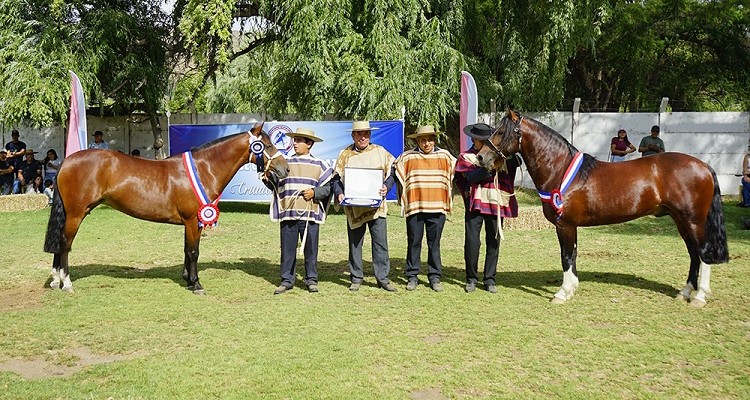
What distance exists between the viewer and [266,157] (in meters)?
8.33

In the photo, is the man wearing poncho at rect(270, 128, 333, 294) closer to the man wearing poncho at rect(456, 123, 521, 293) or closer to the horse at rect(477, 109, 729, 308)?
the man wearing poncho at rect(456, 123, 521, 293)

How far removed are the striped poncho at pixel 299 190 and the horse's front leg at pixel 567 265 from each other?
2.72 meters

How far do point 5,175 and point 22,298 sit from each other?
12499mm

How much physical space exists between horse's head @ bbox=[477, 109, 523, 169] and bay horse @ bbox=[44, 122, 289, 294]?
7.36ft

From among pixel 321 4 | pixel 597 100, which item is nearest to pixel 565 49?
pixel 321 4

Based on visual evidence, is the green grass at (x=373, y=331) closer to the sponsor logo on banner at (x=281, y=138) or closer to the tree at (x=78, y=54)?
the sponsor logo on banner at (x=281, y=138)

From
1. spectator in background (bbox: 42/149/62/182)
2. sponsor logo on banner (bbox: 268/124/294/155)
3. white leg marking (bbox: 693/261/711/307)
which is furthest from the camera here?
spectator in background (bbox: 42/149/62/182)

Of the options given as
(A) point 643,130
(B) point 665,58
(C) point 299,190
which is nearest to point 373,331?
(C) point 299,190

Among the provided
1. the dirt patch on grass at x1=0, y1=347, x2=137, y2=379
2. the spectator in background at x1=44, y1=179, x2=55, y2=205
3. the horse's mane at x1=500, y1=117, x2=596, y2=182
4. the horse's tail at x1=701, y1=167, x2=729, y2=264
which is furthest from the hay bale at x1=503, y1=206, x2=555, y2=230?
the spectator in background at x1=44, y1=179, x2=55, y2=205

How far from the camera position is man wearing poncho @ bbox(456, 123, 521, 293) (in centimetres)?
823

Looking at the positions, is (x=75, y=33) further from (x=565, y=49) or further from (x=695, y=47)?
(x=695, y=47)

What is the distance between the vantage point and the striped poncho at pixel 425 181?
8.37m

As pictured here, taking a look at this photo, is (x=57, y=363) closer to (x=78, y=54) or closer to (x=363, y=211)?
(x=363, y=211)

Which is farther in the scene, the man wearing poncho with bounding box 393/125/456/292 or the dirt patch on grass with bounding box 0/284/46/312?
the man wearing poncho with bounding box 393/125/456/292
